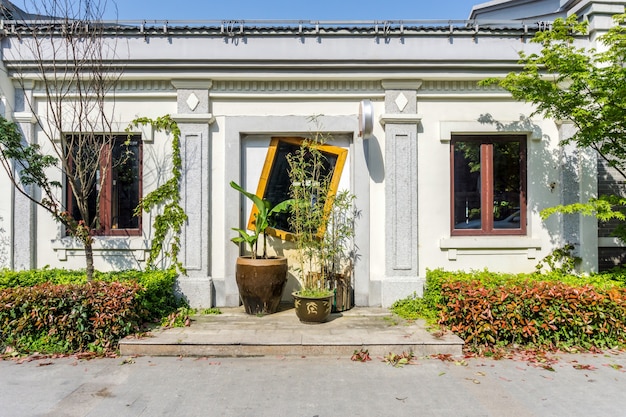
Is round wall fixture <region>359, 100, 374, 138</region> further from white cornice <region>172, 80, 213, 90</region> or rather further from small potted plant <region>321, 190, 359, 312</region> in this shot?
white cornice <region>172, 80, 213, 90</region>

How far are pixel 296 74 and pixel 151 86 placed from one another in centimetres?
252

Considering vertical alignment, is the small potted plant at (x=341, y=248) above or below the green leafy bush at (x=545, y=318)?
above

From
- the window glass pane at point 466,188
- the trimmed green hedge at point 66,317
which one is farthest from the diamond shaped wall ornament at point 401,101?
the trimmed green hedge at point 66,317

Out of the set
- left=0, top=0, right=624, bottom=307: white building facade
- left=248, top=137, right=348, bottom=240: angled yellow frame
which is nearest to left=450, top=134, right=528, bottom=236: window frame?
left=0, top=0, right=624, bottom=307: white building facade

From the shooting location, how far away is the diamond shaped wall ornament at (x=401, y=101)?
21.9 ft

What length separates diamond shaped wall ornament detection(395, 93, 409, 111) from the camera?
21.9 feet

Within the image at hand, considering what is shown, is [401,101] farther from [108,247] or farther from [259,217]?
[108,247]

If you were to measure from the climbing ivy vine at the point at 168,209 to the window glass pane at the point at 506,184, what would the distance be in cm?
545

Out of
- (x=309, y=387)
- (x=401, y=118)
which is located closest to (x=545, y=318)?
(x=309, y=387)

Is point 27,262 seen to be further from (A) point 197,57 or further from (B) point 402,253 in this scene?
(B) point 402,253

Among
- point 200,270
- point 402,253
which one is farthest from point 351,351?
point 200,270

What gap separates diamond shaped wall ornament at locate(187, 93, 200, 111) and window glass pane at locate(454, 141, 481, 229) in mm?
4578

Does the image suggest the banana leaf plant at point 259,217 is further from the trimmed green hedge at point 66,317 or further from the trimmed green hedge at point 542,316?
the trimmed green hedge at point 542,316

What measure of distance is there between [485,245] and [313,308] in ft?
10.6
